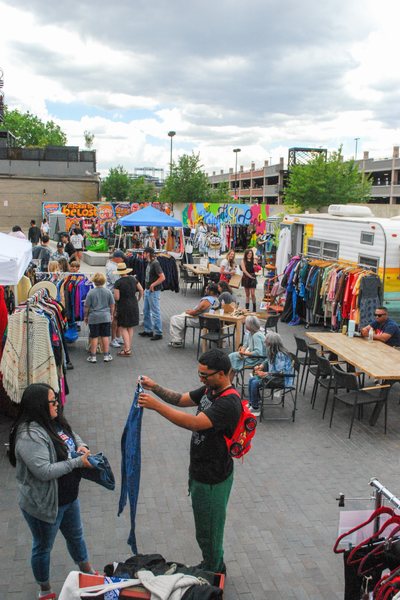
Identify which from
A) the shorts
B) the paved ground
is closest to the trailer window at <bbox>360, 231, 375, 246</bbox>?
the paved ground

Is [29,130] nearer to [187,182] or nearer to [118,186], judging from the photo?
[118,186]

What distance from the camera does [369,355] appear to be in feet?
28.9

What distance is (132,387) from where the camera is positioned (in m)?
9.59

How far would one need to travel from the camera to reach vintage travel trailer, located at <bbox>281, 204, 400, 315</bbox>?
39.3 feet

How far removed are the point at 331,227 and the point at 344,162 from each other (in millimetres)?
19552

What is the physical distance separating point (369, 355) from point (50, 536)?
19.6 ft

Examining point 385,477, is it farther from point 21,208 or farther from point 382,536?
point 21,208

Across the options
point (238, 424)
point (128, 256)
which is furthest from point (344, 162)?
point (238, 424)

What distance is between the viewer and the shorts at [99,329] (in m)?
10.8

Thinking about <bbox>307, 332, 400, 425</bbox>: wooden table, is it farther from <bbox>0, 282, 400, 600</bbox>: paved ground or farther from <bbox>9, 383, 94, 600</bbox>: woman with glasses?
<bbox>9, 383, 94, 600</bbox>: woman with glasses

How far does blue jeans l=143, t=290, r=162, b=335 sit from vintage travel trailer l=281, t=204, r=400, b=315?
4540mm

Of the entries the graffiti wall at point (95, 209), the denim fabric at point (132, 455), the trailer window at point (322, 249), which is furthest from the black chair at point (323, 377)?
the graffiti wall at point (95, 209)

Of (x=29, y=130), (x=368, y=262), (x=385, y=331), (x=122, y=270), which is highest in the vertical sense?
(x=29, y=130)

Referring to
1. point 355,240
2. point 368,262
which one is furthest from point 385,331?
point 355,240
